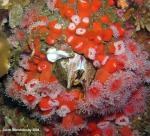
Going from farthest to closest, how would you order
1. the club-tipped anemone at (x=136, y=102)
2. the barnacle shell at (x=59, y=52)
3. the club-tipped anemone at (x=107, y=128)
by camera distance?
the club-tipped anemone at (x=107, y=128), the club-tipped anemone at (x=136, y=102), the barnacle shell at (x=59, y=52)

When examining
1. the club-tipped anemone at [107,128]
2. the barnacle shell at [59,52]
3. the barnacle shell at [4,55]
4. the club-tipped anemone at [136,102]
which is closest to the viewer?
the barnacle shell at [59,52]

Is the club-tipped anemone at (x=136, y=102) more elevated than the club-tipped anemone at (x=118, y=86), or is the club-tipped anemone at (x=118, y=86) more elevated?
the club-tipped anemone at (x=118, y=86)

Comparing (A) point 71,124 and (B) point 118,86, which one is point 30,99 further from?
(B) point 118,86

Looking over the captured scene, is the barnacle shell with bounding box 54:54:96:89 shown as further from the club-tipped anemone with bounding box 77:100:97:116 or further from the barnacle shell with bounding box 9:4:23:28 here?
the barnacle shell with bounding box 9:4:23:28

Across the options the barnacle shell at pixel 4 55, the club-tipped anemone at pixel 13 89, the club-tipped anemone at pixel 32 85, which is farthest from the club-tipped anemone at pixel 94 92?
the barnacle shell at pixel 4 55

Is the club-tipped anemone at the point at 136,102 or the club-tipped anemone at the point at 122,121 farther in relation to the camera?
the club-tipped anemone at the point at 122,121

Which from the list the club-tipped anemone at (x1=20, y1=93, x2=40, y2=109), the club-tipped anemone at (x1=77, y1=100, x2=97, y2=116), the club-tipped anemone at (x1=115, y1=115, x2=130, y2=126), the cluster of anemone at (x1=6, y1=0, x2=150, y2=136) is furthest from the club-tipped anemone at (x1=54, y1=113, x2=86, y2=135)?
the club-tipped anemone at (x1=115, y1=115, x2=130, y2=126)

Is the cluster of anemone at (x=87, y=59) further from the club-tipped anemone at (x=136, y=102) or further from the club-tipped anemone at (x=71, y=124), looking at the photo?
the club-tipped anemone at (x=136, y=102)

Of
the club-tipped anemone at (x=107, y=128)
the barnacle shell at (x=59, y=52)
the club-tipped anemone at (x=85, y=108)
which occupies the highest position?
the barnacle shell at (x=59, y=52)
